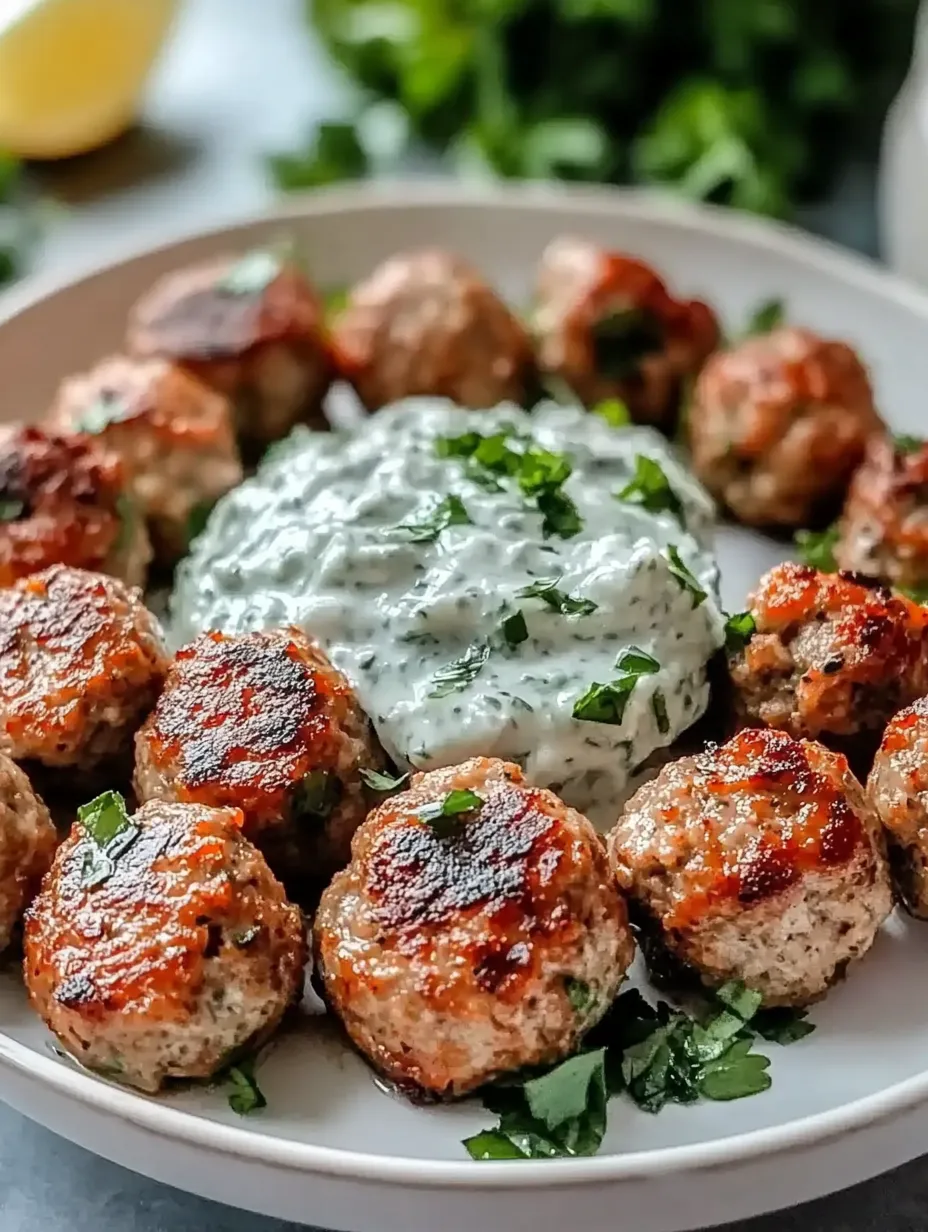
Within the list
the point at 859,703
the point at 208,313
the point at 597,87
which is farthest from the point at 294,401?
the point at 597,87

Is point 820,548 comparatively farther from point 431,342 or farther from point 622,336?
point 431,342

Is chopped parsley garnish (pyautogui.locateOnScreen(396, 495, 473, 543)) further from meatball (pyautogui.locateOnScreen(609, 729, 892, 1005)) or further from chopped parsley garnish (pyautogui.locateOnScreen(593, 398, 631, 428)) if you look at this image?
meatball (pyautogui.locateOnScreen(609, 729, 892, 1005))

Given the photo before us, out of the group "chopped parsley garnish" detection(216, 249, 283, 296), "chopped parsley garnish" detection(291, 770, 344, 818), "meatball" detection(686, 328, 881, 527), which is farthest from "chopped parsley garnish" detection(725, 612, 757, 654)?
"chopped parsley garnish" detection(216, 249, 283, 296)

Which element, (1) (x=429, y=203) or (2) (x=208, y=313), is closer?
(2) (x=208, y=313)

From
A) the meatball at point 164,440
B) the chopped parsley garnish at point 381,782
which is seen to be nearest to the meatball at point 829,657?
the chopped parsley garnish at point 381,782

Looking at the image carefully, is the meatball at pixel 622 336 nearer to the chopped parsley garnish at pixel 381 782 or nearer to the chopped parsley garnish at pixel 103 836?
the chopped parsley garnish at pixel 381 782

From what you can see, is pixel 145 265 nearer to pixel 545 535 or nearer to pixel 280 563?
pixel 280 563

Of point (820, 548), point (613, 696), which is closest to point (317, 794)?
point (613, 696)
